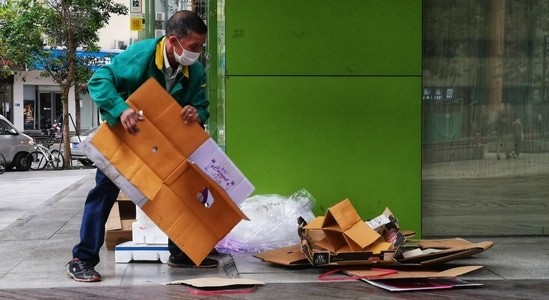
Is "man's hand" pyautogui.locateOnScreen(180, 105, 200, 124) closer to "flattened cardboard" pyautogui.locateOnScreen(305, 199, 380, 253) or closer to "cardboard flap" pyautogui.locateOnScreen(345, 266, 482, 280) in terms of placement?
"flattened cardboard" pyautogui.locateOnScreen(305, 199, 380, 253)

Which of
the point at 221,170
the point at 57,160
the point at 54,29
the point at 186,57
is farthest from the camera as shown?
the point at 54,29

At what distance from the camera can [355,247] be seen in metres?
5.24

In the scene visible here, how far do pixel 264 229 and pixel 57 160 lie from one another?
18.1m

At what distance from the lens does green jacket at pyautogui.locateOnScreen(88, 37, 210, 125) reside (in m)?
4.63

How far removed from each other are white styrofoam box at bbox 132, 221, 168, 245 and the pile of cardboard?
0.69m

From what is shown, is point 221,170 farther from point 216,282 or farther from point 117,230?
point 117,230

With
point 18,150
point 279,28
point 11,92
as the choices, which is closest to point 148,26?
point 279,28

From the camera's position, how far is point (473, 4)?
6867mm

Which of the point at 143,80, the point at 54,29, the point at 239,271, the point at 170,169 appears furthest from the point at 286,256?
the point at 54,29

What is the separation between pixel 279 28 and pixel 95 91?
6.78 ft

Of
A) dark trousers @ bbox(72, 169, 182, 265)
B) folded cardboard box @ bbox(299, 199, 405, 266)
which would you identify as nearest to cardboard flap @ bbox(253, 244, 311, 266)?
folded cardboard box @ bbox(299, 199, 405, 266)

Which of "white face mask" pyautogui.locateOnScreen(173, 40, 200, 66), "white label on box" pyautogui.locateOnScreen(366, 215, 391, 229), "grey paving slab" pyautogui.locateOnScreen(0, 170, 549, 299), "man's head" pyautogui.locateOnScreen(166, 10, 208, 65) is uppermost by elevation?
"man's head" pyautogui.locateOnScreen(166, 10, 208, 65)

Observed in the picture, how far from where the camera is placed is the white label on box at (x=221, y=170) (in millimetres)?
4738

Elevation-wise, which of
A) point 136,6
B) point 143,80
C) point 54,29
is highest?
point 54,29
